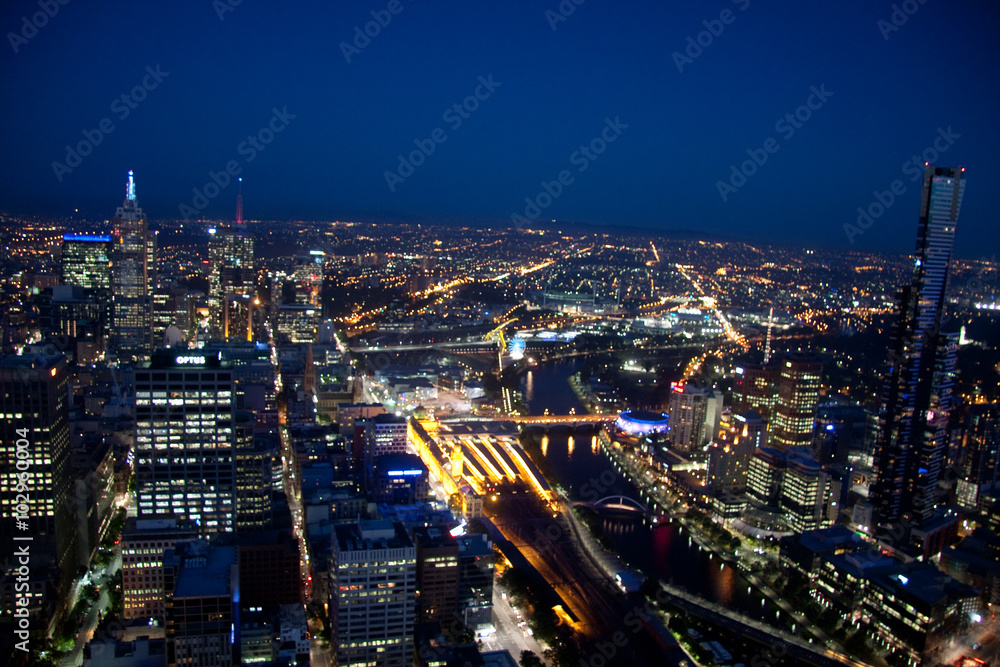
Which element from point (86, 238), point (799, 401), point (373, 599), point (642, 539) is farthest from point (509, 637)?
point (86, 238)

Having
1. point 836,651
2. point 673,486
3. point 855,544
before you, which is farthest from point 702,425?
point 836,651

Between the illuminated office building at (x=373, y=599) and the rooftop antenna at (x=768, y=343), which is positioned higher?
the rooftop antenna at (x=768, y=343)

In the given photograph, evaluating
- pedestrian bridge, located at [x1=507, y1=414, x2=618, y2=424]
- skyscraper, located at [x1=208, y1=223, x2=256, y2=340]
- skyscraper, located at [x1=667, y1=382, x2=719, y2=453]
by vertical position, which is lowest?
pedestrian bridge, located at [x1=507, y1=414, x2=618, y2=424]

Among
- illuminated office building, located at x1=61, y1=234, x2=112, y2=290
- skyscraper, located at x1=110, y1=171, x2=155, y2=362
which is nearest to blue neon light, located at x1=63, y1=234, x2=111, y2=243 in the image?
illuminated office building, located at x1=61, y1=234, x2=112, y2=290

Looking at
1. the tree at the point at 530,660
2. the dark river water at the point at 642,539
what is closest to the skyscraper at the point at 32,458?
the tree at the point at 530,660

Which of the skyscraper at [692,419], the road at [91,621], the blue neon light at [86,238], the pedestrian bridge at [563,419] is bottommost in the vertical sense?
the road at [91,621]

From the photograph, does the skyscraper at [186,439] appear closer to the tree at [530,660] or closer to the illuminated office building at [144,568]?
the illuminated office building at [144,568]

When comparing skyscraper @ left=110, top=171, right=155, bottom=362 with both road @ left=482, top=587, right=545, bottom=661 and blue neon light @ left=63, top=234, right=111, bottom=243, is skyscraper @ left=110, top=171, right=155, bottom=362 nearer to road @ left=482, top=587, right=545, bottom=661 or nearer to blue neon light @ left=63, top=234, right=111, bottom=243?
blue neon light @ left=63, top=234, right=111, bottom=243
